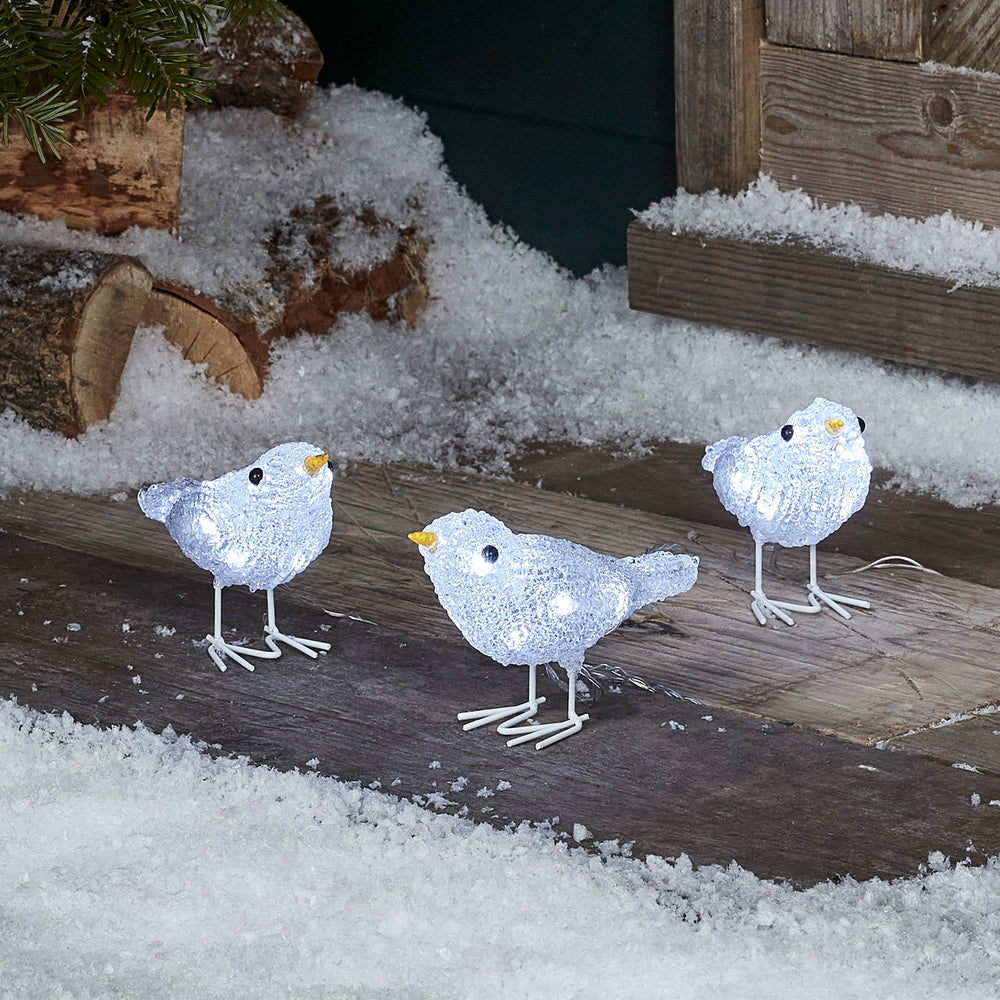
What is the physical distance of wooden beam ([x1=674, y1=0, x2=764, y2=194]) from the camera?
3336 millimetres

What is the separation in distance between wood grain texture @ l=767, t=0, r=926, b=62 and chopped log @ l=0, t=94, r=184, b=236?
1298 millimetres

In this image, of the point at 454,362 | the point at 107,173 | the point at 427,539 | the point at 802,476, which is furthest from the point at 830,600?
the point at 107,173

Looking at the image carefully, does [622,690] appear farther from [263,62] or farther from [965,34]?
[263,62]

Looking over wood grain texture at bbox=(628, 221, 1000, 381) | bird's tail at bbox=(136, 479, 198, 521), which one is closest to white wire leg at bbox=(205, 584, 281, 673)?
bird's tail at bbox=(136, 479, 198, 521)

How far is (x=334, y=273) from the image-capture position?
3.43m

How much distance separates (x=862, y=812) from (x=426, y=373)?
1831 mm

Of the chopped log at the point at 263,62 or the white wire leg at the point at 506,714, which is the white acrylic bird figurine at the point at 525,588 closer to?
the white wire leg at the point at 506,714

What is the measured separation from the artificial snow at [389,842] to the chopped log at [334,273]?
0.04 m

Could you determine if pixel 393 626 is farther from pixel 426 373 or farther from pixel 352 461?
pixel 426 373

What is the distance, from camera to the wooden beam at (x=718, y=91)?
10.9 feet

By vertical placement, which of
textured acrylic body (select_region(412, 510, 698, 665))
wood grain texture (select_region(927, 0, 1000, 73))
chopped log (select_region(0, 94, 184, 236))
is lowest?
textured acrylic body (select_region(412, 510, 698, 665))

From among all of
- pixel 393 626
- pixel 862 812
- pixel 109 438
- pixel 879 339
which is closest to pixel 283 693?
pixel 393 626

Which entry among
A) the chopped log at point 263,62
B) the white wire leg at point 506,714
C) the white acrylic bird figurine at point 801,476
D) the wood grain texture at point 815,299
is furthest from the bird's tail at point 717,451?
the chopped log at point 263,62

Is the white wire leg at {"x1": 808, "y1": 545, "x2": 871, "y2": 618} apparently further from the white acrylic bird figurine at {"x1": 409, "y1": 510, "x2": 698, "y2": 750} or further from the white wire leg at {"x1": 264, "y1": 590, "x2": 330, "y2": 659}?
the white wire leg at {"x1": 264, "y1": 590, "x2": 330, "y2": 659}
